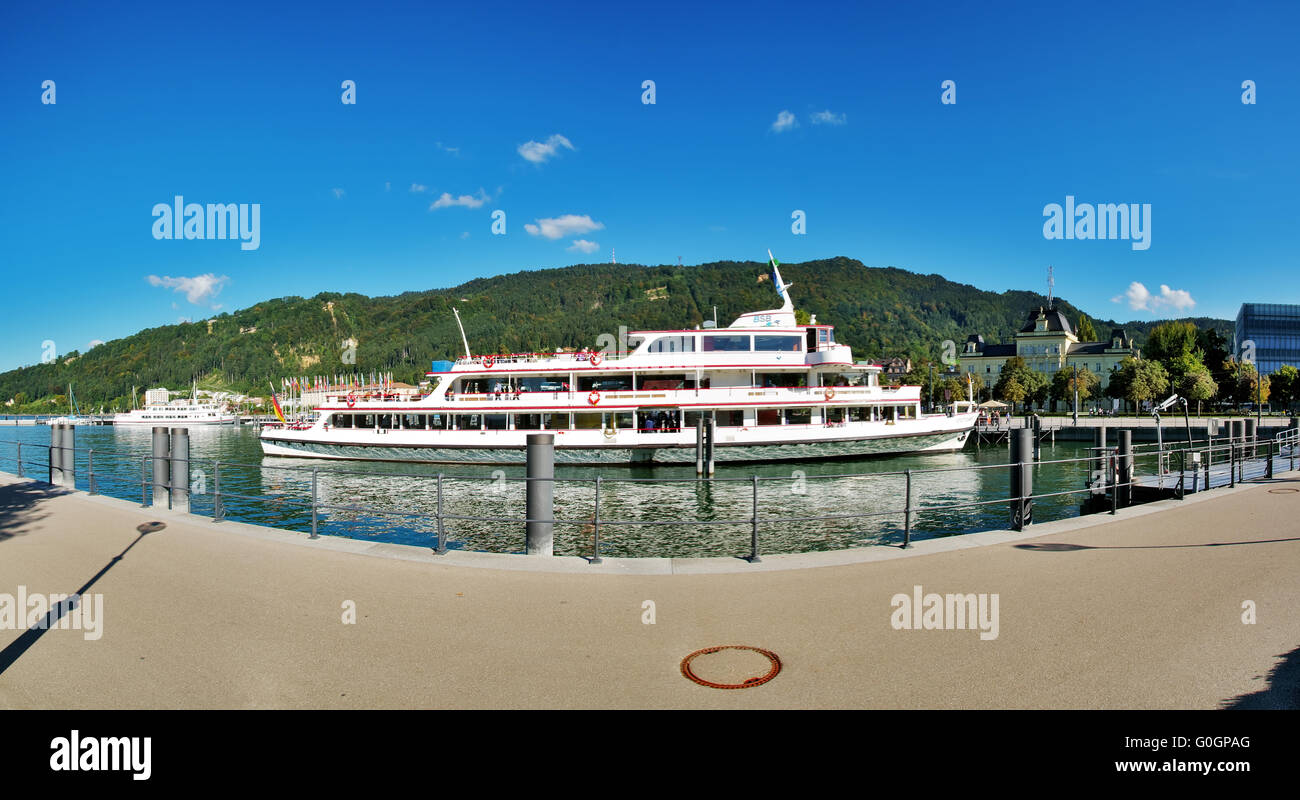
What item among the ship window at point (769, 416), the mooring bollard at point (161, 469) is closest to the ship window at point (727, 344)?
the ship window at point (769, 416)

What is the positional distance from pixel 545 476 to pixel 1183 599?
6.14 m

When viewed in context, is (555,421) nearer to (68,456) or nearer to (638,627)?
(68,456)

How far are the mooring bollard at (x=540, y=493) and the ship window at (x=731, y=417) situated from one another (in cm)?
2302

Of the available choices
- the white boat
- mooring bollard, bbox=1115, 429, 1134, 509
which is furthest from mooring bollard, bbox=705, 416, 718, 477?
the white boat

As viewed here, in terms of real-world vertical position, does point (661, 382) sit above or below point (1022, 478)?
above

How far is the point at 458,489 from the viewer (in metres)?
22.0

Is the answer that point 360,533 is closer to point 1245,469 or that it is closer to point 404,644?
point 404,644

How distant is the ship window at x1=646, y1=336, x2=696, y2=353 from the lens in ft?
97.0

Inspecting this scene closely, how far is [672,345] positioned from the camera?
29719 millimetres

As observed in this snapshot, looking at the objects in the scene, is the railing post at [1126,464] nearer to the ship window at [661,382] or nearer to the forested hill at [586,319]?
the ship window at [661,382]

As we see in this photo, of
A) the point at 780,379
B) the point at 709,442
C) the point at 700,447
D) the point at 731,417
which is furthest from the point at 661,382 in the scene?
the point at 780,379

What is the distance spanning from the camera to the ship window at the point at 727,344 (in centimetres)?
2959

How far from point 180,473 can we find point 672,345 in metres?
21.7
